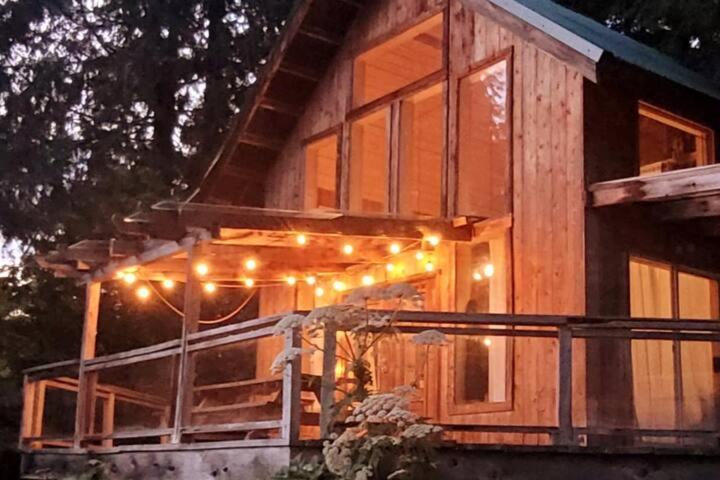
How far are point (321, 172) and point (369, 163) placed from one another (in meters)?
0.86

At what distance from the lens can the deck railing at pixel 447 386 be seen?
8109 millimetres

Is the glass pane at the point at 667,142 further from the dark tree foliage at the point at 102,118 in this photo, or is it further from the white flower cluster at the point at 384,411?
the dark tree foliage at the point at 102,118

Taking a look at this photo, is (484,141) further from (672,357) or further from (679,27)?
(679,27)

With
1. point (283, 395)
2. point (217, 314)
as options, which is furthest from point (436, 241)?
point (217, 314)

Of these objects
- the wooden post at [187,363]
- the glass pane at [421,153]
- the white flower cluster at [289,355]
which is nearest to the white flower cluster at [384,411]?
the white flower cluster at [289,355]

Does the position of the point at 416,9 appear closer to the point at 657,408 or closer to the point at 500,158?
the point at 500,158

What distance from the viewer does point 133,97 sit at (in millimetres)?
19828

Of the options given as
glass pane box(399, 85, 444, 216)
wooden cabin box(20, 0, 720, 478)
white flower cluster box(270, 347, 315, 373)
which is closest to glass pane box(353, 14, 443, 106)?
wooden cabin box(20, 0, 720, 478)

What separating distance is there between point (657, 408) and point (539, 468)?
3.68ft

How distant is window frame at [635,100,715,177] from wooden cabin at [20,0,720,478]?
0.10 feet

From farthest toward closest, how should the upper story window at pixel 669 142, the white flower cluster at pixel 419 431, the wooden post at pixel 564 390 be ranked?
the upper story window at pixel 669 142 < the wooden post at pixel 564 390 < the white flower cluster at pixel 419 431

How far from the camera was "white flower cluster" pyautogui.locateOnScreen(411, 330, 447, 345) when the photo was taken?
25.8 ft

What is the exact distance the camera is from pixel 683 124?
37.5 ft

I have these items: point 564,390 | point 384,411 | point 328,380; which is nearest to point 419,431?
point 384,411
